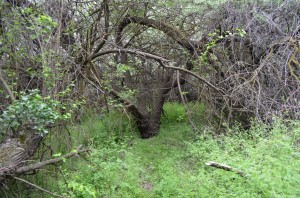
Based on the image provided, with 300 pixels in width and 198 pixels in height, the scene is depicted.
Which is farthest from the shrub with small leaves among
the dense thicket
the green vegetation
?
the green vegetation

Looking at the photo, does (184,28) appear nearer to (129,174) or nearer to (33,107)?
(129,174)

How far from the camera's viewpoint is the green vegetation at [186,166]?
10.2 feet

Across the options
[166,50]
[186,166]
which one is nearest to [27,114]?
[186,166]

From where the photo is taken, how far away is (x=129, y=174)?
4902mm

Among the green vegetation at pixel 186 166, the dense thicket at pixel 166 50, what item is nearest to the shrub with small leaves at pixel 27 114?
the dense thicket at pixel 166 50

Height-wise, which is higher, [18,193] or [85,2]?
[85,2]

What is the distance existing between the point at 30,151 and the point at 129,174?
68.6 inches

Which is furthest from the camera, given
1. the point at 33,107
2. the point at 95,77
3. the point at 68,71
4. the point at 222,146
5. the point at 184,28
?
the point at 184,28

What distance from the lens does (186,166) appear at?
17.8 ft

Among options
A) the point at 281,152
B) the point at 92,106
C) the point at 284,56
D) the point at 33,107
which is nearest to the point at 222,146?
the point at 281,152

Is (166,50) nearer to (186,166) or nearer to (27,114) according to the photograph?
(186,166)

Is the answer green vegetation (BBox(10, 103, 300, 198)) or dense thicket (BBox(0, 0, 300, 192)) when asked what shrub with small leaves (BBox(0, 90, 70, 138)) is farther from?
green vegetation (BBox(10, 103, 300, 198))

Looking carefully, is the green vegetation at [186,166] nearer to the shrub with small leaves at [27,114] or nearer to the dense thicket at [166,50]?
the dense thicket at [166,50]

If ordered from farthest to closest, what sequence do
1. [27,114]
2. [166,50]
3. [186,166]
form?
[166,50] < [186,166] < [27,114]
